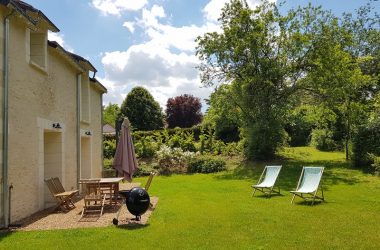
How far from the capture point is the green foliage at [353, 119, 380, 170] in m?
18.3

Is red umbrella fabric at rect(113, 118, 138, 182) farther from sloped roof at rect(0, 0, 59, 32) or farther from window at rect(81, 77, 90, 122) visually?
sloped roof at rect(0, 0, 59, 32)

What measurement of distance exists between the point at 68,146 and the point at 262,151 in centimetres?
1176

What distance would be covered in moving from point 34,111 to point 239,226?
6.17 meters

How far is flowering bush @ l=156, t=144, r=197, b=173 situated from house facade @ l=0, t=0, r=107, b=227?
709cm

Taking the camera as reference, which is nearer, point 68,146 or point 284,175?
point 68,146

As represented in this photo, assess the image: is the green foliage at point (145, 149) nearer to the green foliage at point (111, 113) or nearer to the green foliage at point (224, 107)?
the green foliage at point (224, 107)

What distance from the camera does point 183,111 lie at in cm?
5778

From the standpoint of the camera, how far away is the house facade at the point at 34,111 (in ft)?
29.9

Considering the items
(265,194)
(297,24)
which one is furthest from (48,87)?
(297,24)

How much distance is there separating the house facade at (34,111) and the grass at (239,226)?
1839 millimetres

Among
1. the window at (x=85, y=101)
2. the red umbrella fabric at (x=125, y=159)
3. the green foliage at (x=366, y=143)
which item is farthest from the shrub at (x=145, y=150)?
the red umbrella fabric at (x=125, y=159)

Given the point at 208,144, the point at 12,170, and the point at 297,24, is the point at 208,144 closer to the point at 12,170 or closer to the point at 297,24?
the point at 297,24

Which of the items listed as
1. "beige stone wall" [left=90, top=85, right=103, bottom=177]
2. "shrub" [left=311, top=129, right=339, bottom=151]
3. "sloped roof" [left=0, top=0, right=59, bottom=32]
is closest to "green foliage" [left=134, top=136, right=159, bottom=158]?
"beige stone wall" [left=90, top=85, right=103, bottom=177]

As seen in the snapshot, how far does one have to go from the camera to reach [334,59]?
21734 mm
